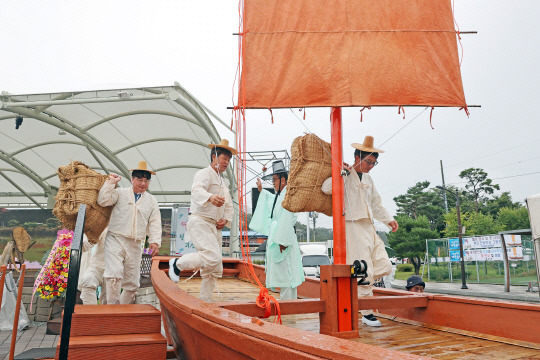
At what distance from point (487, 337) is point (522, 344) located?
253mm

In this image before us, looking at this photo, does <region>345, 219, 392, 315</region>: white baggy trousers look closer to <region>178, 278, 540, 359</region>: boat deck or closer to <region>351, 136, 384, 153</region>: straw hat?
<region>178, 278, 540, 359</region>: boat deck

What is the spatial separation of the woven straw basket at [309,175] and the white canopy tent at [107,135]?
7565 millimetres

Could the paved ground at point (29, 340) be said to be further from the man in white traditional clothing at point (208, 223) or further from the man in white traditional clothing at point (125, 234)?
the man in white traditional clothing at point (208, 223)

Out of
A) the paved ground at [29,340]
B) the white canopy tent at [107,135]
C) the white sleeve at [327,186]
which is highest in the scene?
the white canopy tent at [107,135]

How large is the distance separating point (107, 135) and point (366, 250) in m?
11.7

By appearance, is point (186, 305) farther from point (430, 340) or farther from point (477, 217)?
point (477, 217)

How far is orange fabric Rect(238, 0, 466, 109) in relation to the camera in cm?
330

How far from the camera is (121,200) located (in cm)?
488

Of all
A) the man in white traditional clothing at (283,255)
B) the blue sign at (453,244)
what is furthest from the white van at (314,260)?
the man in white traditional clothing at (283,255)

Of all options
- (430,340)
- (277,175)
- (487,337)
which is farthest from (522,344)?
(277,175)

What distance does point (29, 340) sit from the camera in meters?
6.28

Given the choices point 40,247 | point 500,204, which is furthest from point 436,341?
point 500,204

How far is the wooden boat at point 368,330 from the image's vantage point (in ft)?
4.76

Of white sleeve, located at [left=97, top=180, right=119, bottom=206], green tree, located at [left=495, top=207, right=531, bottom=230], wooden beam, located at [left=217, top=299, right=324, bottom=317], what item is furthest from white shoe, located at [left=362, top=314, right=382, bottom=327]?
green tree, located at [left=495, top=207, right=531, bottom=230]
